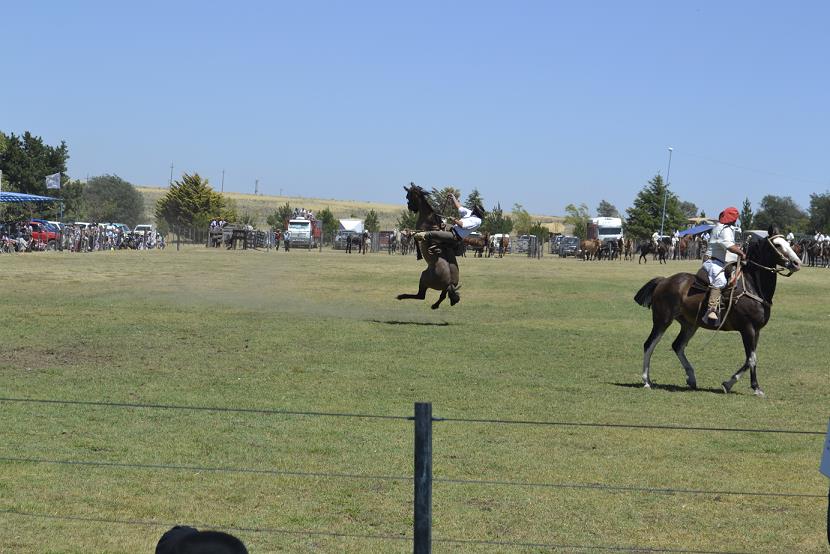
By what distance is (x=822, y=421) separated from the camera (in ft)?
49.0

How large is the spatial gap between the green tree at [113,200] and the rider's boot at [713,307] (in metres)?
129

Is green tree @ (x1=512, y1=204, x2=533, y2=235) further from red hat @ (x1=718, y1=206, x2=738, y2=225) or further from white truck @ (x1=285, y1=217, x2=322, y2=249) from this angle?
red hat @ (x1=718, y1=206, x2=738, y2=225)

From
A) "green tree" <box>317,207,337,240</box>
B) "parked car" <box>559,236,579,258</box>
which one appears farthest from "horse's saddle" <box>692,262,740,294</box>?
"green tree" <box>317,207,337,240</box>

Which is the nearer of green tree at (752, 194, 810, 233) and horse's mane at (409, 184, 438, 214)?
horse's mane at (409, 184, 438, 214)

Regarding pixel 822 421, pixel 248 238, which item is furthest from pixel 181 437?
pixel 248 238

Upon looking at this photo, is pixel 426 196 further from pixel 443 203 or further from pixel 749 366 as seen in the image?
pixel 749 366

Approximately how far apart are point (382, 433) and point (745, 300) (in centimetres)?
735

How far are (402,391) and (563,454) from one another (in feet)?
14.8

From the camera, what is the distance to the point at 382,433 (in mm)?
12953

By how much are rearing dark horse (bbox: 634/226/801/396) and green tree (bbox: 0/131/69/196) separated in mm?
92215

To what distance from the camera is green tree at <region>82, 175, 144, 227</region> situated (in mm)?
143625

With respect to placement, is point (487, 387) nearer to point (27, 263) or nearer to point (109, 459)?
point (109, 459)

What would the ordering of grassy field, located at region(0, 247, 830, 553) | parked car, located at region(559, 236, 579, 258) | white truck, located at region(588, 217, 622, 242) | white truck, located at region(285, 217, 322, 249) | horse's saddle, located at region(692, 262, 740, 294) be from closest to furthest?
1. grassy field, located at region(0, 247, 830, 553)
2. horse's saddle, located at region(692, 262, 740, 294)
3. parked car, located at region(559, 236, 579, 258)
4. white truck, located at region(285, 217, 322, 249)
5. white truck, located at region(588, 217, 622, 242)

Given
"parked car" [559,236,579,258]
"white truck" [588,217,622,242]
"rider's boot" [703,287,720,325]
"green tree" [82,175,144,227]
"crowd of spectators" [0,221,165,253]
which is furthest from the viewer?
"green tree" [82,175,144,227]
